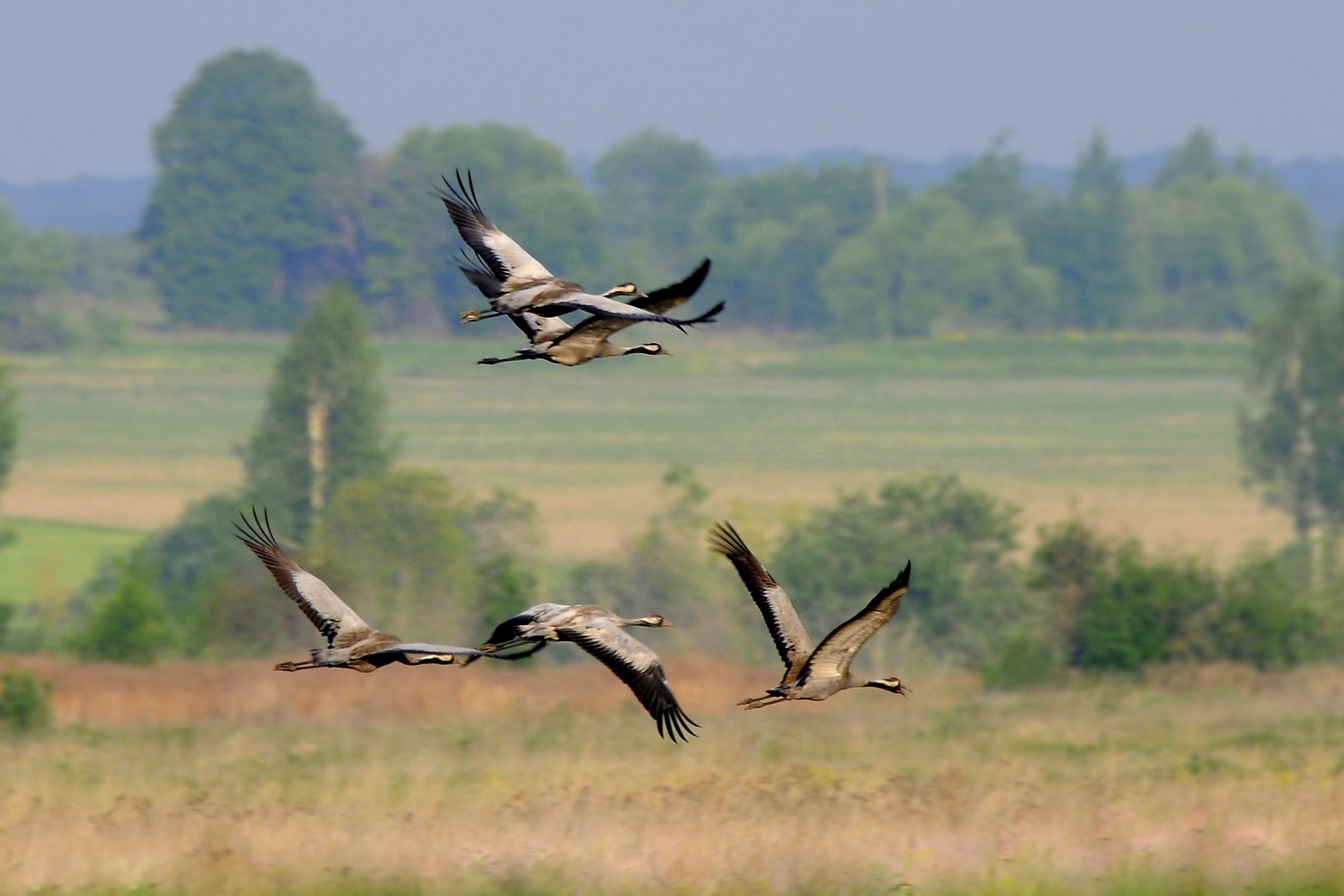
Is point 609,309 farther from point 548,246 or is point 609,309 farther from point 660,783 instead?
point 548,246

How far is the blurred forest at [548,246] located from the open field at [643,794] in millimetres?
102109

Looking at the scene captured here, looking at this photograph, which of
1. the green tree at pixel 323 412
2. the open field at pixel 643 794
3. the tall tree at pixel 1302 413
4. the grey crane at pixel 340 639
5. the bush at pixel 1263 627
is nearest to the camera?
the grey crane at pixel 340 639

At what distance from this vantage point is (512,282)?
892 centimetres

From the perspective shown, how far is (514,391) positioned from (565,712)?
113704 millimetres

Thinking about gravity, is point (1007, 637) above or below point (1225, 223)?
below

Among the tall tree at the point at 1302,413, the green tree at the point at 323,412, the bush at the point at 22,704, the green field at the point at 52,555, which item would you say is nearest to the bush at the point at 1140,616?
the bush at the point at 22,704

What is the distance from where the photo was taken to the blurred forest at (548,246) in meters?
144

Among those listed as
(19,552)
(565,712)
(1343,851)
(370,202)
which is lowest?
(19,552)

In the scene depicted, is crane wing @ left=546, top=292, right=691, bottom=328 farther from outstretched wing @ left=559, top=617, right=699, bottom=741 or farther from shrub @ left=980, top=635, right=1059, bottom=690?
shrub @ left=980, top=635, right=1059, bottom=690

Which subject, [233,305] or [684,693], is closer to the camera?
[684,693]

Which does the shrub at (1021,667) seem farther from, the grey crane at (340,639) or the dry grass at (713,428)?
the dry grass at (713,428)

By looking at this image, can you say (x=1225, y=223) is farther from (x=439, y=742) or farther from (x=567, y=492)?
(x=439, y=742)

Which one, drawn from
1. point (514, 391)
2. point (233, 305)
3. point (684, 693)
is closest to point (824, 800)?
point (684, 693)

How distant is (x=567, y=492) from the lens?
92.0 m
